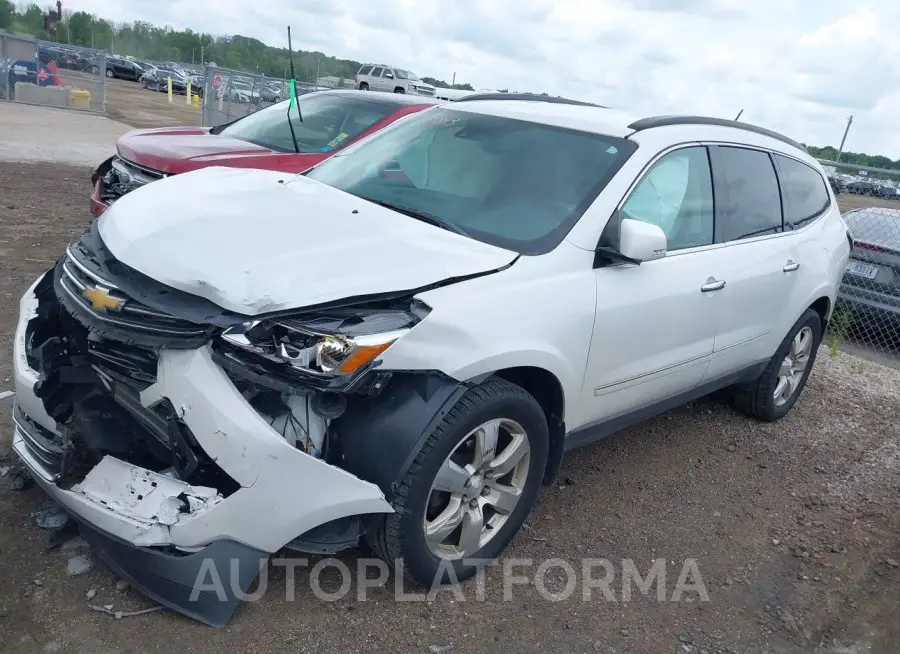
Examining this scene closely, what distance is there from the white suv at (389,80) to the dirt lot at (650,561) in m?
29.5

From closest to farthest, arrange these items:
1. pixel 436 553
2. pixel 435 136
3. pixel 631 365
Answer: pixel 436 553
pixel 631 365
pixel 435 136

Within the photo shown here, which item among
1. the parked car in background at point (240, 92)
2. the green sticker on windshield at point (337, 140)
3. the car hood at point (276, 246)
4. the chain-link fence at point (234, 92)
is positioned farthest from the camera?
the parked car in background at point (240, 92)

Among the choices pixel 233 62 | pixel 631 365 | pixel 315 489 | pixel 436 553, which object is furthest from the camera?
pixel 233 62

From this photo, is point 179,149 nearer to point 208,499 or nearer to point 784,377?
point 208,499

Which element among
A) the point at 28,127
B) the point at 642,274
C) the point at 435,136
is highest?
the point at 435,136

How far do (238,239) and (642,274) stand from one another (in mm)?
1807

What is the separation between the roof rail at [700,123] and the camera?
3.81m

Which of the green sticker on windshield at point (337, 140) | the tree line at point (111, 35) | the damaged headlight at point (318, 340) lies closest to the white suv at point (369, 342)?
the damaged headlight at point (318, 340)

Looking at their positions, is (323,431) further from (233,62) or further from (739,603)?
(233,62)

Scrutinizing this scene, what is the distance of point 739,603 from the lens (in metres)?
3.37

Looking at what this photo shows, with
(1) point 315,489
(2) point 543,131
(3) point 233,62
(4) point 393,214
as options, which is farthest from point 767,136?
(3) point 233,62

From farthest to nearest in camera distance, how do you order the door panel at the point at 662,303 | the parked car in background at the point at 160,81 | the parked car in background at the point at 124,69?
the parked car in background at the point at 124,69 < the parked car in background at the point at 160,81 < the door panel at the point at 662,303

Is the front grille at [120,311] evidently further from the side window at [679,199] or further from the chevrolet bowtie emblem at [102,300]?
the side window at [679,199]

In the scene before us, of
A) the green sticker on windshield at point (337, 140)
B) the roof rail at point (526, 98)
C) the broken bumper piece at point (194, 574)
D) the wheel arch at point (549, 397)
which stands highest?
the roof rail at point (526, 98)
